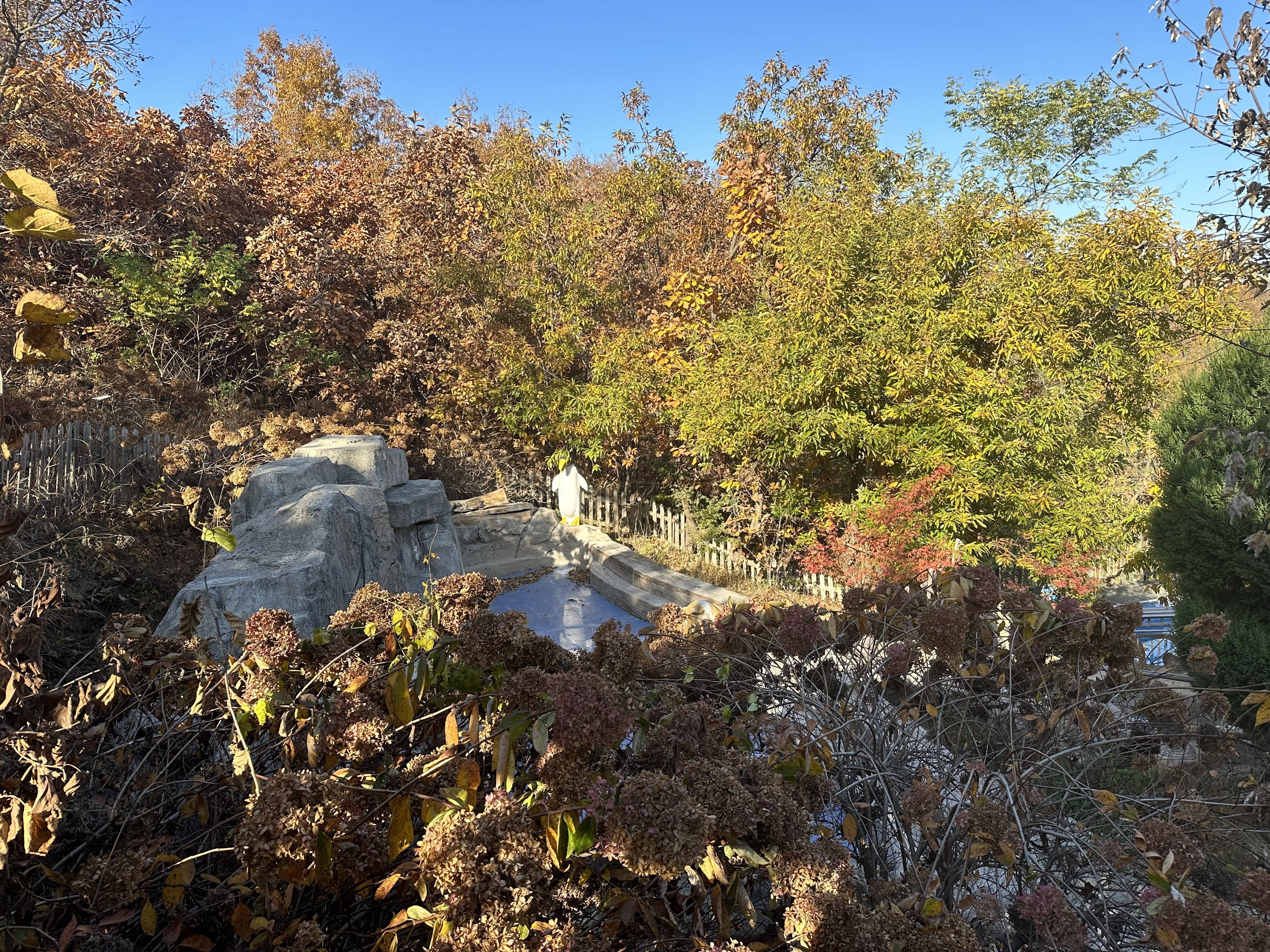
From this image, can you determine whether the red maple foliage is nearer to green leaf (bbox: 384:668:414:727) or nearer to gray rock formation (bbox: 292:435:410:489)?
gray rock formation (bbox: 292:435:410:489)

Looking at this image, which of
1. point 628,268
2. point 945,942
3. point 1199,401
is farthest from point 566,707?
point 628,268

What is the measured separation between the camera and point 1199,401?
7.01 m

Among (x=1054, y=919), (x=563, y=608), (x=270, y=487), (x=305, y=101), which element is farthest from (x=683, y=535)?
(x=305, y=101)

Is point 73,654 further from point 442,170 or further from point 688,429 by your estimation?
point 442,170

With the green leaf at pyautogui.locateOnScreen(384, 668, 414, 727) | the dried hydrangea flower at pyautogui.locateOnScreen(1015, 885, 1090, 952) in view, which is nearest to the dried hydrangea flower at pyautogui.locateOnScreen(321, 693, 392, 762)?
the green leaf at pyautogui.locateOnScreen(384, 668, 414, 727)

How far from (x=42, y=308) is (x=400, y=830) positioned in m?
0.89

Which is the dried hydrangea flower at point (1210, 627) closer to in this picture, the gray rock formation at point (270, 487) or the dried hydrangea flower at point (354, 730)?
the dried hydrangea flower at point (354, 730)

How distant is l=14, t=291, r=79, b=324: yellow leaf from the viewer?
1025 mm

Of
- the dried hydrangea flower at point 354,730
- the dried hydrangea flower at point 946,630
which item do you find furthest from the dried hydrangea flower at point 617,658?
the dried hydrangea flower at point 946,630

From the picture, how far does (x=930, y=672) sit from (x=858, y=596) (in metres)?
0.35

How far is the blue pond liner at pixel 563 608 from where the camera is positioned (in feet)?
25.5

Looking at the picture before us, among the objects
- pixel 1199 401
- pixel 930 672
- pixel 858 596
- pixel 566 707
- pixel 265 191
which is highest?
pixel 265 191

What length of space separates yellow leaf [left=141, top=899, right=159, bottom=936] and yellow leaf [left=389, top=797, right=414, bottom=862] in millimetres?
324

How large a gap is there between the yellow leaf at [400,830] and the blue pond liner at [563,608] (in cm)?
574
